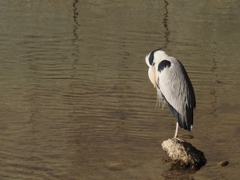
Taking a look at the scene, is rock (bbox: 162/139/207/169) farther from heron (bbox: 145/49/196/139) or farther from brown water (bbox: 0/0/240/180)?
heron (bbox: 145/49/196/139)

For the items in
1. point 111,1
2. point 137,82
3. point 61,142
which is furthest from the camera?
point 111,1

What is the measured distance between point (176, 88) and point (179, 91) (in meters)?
0.05

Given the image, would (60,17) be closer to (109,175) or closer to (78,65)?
(78,65)

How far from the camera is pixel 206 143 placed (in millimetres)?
8297

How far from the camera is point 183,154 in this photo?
7148mm

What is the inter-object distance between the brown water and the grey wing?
537 mm

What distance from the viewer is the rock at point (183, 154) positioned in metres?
7.16

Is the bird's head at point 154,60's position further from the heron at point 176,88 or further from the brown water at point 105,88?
the brown water at point 105,88

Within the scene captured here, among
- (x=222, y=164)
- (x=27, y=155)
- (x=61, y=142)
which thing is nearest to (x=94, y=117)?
(x=61, y=142)

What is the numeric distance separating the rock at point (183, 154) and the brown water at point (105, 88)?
12 centimetres

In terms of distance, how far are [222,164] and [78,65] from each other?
4.70m

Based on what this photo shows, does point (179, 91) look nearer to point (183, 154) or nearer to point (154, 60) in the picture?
point (154, 60)

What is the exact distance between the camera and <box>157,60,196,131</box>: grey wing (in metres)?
7.75

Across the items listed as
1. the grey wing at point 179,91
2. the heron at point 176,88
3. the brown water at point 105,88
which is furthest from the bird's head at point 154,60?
the brown water at point 105,88
